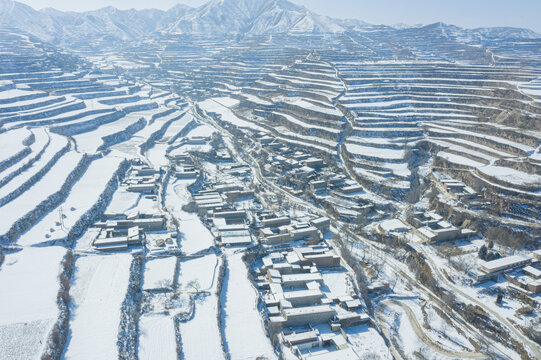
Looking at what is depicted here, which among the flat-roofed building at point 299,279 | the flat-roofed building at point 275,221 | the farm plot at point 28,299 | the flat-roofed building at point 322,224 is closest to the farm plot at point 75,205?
the farm plot at point 28,299

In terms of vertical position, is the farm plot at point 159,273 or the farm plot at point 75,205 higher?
the farm plot at point 75,205

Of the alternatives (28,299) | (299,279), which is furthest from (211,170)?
(28,299)

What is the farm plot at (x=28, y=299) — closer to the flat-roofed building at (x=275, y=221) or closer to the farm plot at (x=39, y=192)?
the farm plot at (x=39, y=192)

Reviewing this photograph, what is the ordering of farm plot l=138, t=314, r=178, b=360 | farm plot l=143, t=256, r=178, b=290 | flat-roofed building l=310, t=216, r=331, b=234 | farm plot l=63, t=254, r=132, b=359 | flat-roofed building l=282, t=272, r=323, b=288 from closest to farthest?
farm plot l=63, t=254, r=132, b=359
farm plot l=138, t=314, r=178, b=360
farm plot l=143, t=256, r=178, b=290
flat-roofed building l=282, t=272, r=323, b=288
flat-roofed building l=310, t=216, r=331, b=234

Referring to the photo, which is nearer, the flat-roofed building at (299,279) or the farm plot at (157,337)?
the farm plot at (157,337)

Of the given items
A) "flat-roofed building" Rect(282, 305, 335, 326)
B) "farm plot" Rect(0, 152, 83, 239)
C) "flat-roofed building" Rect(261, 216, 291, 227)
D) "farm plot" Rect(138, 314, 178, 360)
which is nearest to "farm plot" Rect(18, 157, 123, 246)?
"farm plot" Rect(0, 152, 83, 239)

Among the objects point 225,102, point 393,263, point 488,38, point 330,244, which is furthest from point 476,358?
point 488,38

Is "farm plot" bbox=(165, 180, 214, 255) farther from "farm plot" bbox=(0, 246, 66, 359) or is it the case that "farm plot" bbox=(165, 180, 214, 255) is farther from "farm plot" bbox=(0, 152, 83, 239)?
"farm plot" bbox=(0, 152, 83, 239)

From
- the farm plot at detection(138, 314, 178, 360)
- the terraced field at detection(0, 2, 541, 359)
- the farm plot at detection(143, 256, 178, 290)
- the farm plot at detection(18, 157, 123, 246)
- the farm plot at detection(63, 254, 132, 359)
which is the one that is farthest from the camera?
the farm plot at detection(18, 157, 123, 246)

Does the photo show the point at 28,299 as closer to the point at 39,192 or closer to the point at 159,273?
the point at 159,273
